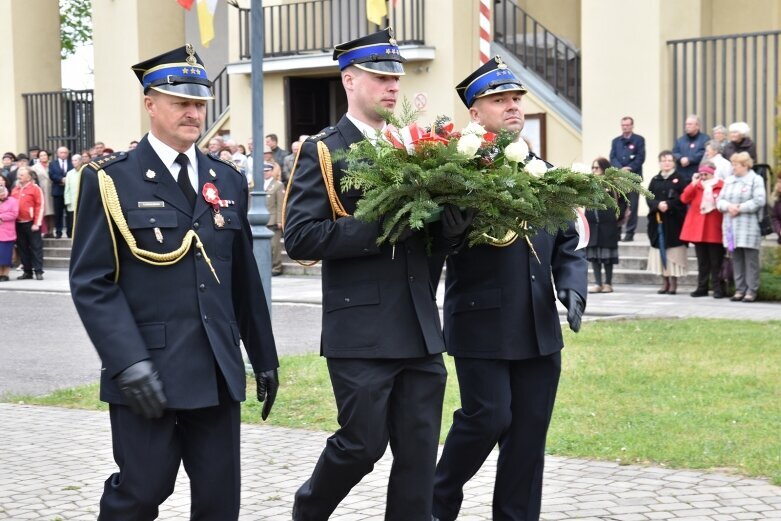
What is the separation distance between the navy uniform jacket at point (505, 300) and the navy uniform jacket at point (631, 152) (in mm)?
14194

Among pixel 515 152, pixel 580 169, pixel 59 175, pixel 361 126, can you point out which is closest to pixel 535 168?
pixel 515 152

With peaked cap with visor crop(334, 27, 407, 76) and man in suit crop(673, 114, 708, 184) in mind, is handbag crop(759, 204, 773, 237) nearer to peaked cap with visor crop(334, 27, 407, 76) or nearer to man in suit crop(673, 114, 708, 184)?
man in suit crop(673, 114, 708, 184)

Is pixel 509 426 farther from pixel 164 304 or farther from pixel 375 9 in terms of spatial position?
pixel 375 9

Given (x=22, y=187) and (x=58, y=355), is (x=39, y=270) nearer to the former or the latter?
(x=22, y=187)

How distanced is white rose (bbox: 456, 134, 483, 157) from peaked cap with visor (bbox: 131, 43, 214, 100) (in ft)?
3.06

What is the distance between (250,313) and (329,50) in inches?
803

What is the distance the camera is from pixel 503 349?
528 centimetres

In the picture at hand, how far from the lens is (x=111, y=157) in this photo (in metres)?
4.61

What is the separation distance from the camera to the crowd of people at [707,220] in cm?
1570

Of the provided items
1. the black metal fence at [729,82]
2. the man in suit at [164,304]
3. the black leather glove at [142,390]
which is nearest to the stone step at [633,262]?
the black metal fence at [729,82]

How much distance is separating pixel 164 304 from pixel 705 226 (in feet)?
41.7

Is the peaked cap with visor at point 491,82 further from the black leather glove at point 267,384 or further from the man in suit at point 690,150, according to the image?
the man in suit at point 690,150

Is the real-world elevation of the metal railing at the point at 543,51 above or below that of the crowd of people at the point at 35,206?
above

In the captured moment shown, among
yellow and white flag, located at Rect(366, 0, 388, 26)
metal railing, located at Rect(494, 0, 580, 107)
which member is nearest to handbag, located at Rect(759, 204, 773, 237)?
yellow and white flag, located at Rect(366, 0, 388, 26)
